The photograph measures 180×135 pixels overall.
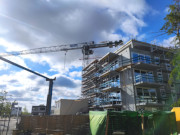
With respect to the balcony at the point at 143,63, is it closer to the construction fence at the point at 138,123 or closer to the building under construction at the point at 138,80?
the building under construction at the point at 138,80

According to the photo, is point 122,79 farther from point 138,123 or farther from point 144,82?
point 138,123

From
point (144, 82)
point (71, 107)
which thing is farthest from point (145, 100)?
point (71, 107)

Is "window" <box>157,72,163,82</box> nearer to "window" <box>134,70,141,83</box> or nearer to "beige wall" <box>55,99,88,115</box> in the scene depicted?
"window" <box>134,70,141,83</box>

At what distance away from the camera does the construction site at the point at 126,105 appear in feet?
34.2

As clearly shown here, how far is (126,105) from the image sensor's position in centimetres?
2005

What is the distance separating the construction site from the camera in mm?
10414

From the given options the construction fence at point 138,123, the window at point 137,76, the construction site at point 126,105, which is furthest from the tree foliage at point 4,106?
the window at point 137,76

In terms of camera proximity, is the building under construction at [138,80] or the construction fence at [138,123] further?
the building under construction at [138,80]

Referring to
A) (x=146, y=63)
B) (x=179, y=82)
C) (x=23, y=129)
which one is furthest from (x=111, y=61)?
(x=23, y=129)

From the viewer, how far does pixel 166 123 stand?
10.8 m

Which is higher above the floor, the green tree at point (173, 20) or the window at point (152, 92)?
the green tree at point (173, 20)

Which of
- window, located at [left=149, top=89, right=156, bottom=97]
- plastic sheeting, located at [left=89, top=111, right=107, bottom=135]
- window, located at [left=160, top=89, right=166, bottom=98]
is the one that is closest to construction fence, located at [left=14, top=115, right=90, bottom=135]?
plastic sheeting, located at [left=89, top=111, right=107, bottom=135]

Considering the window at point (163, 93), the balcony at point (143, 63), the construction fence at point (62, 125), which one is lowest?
the construction fence at point (62, 125)


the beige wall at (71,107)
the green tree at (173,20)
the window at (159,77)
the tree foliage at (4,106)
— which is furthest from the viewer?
the beige wall at (71,107)
